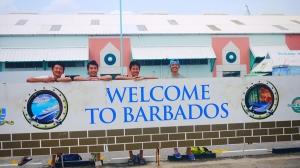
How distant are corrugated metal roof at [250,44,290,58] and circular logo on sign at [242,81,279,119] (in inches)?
882

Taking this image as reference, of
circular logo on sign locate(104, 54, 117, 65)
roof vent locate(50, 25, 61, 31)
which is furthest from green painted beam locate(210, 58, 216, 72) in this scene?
roof vent locate(50, 25, 61, 31)

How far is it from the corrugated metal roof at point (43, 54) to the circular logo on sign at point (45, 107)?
63.4ft

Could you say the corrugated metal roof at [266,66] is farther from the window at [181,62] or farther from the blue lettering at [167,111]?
the blue lettering at [167,111]

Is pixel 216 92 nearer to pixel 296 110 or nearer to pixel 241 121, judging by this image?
pixel 241 121

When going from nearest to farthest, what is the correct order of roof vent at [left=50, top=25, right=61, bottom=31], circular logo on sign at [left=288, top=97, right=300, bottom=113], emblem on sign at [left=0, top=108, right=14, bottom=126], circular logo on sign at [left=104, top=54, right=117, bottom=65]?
emblem on sign at [left=0, top=108, right=14, bottom=126], circular logo on sign at [left=288, top=97, right=300, bottom=113], circular logo on sign at [left=104, top=54, right=117, bottom=65], roof vent at [left=50, top=25, right=61, bottom=31]

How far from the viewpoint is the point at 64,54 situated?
23.5m

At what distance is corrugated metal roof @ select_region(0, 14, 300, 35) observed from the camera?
25297 mm

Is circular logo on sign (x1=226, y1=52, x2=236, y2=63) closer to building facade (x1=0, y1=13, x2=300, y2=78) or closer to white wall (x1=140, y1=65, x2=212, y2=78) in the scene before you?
building facade (x1=0, y1=13, x2=300, y2=78)

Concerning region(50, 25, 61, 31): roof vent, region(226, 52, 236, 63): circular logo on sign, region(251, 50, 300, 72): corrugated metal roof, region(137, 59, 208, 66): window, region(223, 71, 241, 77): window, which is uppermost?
region(50, 25, 61, 31): roof vent

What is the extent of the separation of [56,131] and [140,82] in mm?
1650

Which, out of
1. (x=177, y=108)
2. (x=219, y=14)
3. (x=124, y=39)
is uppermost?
(x=219, y=14)

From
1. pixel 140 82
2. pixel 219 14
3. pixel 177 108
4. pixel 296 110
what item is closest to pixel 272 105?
pixel 296 110

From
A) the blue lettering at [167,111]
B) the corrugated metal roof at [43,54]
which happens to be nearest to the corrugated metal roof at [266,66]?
the corrugated metal roof at [43,54]

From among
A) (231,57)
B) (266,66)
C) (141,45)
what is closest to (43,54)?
(141,45)
